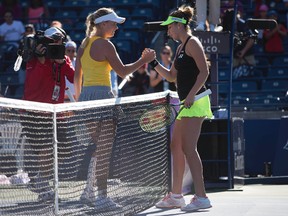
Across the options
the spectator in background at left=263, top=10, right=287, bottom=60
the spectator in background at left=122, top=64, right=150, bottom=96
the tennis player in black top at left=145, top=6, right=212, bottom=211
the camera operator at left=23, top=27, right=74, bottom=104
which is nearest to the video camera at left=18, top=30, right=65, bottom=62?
the camera operator at left=23, top=27, right=74, bottom=104

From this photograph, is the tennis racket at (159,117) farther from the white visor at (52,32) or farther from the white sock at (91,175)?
the white visor at (52,32)

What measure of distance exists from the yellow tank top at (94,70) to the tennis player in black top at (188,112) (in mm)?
706

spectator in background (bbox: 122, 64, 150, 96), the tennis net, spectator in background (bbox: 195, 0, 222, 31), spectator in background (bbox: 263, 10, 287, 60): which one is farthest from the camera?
spectator in background (bbox: 263, 10, 287, 60)

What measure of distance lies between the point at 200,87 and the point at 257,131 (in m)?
4.80

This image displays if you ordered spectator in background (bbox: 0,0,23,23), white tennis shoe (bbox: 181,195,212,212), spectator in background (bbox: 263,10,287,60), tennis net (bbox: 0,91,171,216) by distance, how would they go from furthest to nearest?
spectator in background (bbox: 0,0,23,23) → spectator in background (bbox: 263,10,287,60) → white tennis shoe (bbox: 181,195,212,212) → tennis net (bbox: 0,91,171,216)

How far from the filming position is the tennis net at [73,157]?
7.61m

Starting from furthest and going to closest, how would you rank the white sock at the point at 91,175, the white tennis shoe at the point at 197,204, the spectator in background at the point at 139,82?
the spectator in background at the point at 139,82 → the white tennis shoe at the point at 197,204 → the white sock at the point at 91,175

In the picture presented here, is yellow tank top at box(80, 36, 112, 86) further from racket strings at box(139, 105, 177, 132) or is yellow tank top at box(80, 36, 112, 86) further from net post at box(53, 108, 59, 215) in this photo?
net post at box(53, 108, 59, 215)

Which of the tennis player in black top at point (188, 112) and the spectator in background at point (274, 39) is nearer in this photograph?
the tennis player in black top at point (188, 112)

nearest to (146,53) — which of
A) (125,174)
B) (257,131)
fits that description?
(125,174)

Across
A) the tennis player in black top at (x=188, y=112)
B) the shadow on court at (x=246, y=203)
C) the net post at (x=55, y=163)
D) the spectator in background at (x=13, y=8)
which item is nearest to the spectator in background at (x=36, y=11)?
the spectator in background at (x=13, y=8)

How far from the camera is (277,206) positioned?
9477mm

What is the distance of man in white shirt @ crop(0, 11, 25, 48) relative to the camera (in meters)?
18.8

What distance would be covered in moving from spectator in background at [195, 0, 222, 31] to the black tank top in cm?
230
